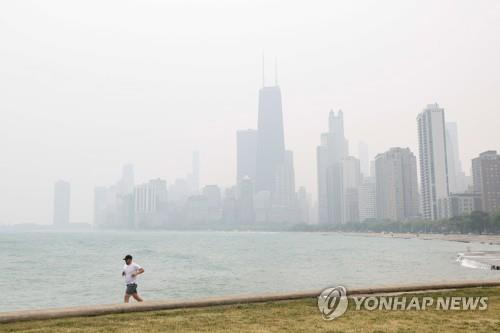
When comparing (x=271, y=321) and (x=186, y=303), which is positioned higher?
(x=186, y=303)

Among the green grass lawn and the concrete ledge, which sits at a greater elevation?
the concrete ledge

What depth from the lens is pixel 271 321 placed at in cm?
1301

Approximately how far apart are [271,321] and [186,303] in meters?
3.62

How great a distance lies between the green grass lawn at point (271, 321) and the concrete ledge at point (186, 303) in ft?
1.55

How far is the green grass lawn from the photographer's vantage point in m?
12.0

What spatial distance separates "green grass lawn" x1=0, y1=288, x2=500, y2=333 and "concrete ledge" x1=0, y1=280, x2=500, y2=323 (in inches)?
18.6

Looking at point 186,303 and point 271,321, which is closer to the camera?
point 271,321

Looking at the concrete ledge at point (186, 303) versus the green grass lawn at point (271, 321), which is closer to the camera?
the green grass lawn at point (271, 321)

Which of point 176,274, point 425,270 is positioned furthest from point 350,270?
point 176,274

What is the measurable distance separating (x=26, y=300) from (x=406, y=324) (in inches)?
1423

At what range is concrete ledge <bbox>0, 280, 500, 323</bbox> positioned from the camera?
13.7 meters

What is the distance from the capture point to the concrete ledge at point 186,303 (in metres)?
13.7

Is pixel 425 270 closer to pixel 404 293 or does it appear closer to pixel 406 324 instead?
pixel 404 293

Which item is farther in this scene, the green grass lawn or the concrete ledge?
the concrete ledge
